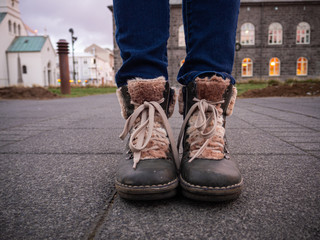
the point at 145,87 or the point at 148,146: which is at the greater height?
the point at 145,87

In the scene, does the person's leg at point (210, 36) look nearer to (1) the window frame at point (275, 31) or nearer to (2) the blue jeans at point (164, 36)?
(2) the blue jeans at point (164, 36)

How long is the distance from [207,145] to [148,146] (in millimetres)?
190

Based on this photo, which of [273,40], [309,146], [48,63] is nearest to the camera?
[309,146]

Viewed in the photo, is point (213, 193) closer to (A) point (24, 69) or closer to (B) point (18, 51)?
(B) point (18, 51)

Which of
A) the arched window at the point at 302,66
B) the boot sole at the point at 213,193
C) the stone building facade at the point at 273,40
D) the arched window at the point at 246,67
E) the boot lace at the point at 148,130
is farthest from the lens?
the arched window at the point at 246,67

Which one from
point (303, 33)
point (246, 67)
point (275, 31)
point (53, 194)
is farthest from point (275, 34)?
point (53, 194)

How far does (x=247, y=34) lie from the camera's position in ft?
62.2

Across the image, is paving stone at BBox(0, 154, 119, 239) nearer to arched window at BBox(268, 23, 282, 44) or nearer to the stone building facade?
Result: the stone building facade

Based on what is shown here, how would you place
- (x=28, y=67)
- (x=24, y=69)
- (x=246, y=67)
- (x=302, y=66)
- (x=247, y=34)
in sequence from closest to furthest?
1. (x=247, y=34)
2. (x=302, y=66)
3. (x=246, y=67)
4. (x=28, y=67)
5. (x=24, y=69)

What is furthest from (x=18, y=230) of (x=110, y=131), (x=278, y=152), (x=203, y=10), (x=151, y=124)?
(x=110, y=131)

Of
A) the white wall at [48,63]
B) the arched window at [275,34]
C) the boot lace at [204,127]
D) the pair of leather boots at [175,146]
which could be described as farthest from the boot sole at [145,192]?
the white wall at [48,63]

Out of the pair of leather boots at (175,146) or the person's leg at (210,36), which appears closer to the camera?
the pair of leather boots at (175,146)

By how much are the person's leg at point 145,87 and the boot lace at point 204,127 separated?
0.26 ft

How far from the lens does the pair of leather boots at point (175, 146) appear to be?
604mm
